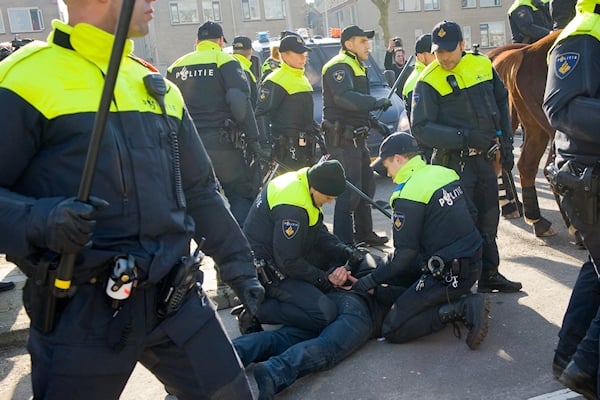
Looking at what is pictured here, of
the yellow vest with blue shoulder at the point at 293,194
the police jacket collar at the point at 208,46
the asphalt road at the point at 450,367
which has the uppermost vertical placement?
the police jacket collar at the point at 208,46

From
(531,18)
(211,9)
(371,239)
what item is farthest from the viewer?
(211,9)

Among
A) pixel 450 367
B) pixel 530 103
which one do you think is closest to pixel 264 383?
pixel 450 367

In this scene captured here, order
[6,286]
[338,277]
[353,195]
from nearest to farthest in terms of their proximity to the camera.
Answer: [338,277], [6,286], [353,195]

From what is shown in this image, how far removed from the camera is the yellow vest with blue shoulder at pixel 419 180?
376cm

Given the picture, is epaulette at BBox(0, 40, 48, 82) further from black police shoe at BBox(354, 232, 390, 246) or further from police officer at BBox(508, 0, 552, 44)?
police officer at BBox(508, 0, 552, 44)

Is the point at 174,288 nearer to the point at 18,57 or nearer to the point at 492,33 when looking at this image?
the point at 18,57

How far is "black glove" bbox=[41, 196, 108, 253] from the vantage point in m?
1.62

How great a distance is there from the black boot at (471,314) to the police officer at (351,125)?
191 cm

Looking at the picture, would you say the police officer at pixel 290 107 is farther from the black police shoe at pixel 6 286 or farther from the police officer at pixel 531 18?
the police officer at pixel 531 18

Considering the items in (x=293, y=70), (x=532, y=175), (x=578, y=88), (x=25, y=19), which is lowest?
(x=532, y=175)

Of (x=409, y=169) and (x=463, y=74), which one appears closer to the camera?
(x=409, y=169)

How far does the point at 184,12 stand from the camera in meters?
37.4

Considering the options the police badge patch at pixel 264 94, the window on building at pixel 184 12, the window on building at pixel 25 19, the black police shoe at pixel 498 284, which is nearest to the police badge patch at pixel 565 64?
the black police shoe at pixel 498 284

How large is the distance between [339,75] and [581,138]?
10.7 feet
